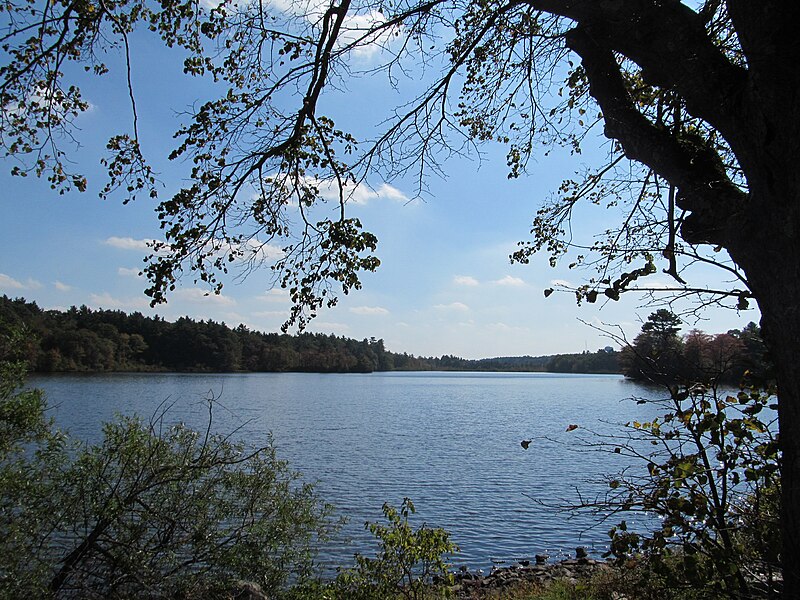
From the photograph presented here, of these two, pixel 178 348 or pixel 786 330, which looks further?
pixel 178 348

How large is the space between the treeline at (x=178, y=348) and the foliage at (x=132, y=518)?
182 feet

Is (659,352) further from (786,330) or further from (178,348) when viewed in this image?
(178,348)

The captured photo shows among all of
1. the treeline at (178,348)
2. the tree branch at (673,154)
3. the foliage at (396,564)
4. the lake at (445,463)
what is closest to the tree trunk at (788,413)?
the tree branch at (673,154)

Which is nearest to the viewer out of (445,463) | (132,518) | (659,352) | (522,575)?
(659,352)

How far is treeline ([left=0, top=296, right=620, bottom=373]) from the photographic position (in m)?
74.8

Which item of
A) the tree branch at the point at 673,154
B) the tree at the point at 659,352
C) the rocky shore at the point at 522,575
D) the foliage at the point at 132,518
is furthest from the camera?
the rocky shore at the point at 522,575

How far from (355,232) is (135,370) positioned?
99500mm

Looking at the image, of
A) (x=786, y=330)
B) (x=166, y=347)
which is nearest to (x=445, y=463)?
(x=786, y=330)

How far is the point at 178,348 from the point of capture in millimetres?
106438

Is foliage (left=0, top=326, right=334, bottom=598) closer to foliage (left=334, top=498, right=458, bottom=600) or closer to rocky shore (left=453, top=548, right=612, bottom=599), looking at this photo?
foliage (left=334, top=498, right=458, bottom=600)

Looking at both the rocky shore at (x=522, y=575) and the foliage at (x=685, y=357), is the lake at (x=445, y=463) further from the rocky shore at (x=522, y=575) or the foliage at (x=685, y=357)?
the foliage at (x=685, y=357)

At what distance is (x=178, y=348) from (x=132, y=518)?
4215 inches

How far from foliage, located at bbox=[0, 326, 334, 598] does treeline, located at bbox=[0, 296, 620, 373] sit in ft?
182

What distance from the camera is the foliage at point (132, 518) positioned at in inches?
244
